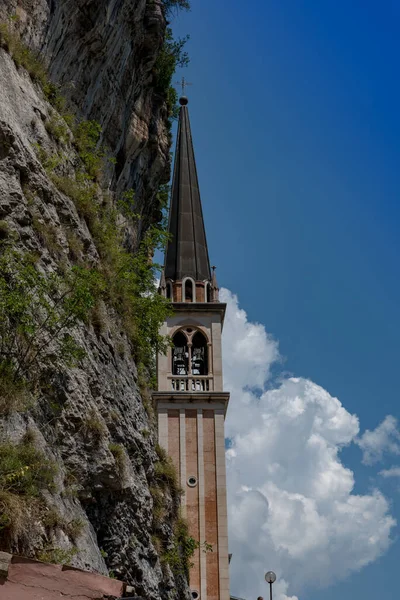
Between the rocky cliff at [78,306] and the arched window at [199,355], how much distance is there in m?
15.3

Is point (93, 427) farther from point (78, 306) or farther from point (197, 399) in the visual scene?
point (197, 399)

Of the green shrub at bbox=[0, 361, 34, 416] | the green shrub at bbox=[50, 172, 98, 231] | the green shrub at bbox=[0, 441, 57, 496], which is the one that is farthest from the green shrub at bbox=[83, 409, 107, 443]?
the green shrub at bbox=[50, 172, 98, 231]

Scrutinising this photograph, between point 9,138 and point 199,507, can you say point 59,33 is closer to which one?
point 9,138

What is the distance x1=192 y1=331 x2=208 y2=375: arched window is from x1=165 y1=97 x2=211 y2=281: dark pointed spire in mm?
3537

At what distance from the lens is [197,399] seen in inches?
1388

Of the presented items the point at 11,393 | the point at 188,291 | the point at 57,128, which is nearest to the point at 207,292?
the point at 188,291

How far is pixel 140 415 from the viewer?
647 inches

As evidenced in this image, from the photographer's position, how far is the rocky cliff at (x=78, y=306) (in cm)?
1086

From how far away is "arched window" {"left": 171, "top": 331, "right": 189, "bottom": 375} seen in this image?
3694 centimetres

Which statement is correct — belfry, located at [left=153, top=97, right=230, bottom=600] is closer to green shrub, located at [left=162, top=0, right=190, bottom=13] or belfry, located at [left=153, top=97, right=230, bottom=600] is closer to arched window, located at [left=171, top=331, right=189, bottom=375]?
arched window, located at [left=171, top=331, right=189, bottom=375]

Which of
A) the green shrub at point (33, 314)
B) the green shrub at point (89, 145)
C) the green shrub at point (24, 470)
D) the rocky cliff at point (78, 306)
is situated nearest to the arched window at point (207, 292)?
the rocky cliff at point (78, 306)

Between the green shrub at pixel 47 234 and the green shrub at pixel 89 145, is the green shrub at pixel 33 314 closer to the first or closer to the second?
the green shrub at pixel 47 234

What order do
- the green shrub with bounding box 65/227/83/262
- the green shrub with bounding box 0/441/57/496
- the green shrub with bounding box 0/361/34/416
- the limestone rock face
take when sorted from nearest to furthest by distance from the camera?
1. the green shrub with bounding box 0/441/57/496
2. the green shrub with bounding box 0/361/34/416
3. the green shrub with bounding box 65/227/83/262
4. the limestone rock face

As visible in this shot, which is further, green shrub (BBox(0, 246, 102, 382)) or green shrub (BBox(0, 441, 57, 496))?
green shrub (BBox(0, 246, 102, 382))
